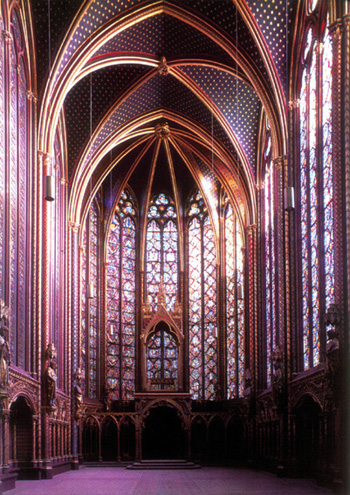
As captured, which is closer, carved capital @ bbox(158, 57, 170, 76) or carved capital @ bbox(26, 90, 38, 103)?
carved capital @ bbox(26, 90, 38, 103)

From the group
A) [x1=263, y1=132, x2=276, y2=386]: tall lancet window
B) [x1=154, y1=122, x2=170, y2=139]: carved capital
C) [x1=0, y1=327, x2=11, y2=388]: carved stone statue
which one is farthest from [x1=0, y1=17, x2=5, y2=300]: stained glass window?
[x1=154, y1=122, x2=170, y2=139]: carved capital

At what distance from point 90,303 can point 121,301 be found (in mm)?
2942

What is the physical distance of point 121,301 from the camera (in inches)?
1741

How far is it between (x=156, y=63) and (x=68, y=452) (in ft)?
56.9

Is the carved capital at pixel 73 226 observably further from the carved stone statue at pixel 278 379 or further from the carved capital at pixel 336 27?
the carved capital at pixel 336 27

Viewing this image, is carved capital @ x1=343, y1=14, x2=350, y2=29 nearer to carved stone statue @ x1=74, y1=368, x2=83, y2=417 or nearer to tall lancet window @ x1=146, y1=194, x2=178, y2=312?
carved stone statue @ x1=74, y1=368, x2=83, y2=417

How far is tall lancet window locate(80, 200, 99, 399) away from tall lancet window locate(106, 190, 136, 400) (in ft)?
2.86

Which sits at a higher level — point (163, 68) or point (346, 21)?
point (163, 68)

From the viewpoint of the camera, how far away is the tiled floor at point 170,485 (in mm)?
20984

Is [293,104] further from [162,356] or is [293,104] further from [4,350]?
[162,356]

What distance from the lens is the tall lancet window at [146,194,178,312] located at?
149ft

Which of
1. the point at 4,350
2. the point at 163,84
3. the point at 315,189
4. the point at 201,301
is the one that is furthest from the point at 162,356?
the point at 4,350

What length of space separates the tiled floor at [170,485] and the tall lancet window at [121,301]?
1197cm

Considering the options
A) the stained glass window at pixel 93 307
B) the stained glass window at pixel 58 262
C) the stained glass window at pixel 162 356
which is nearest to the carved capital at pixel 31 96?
the stained glass window at pixel 58 262
